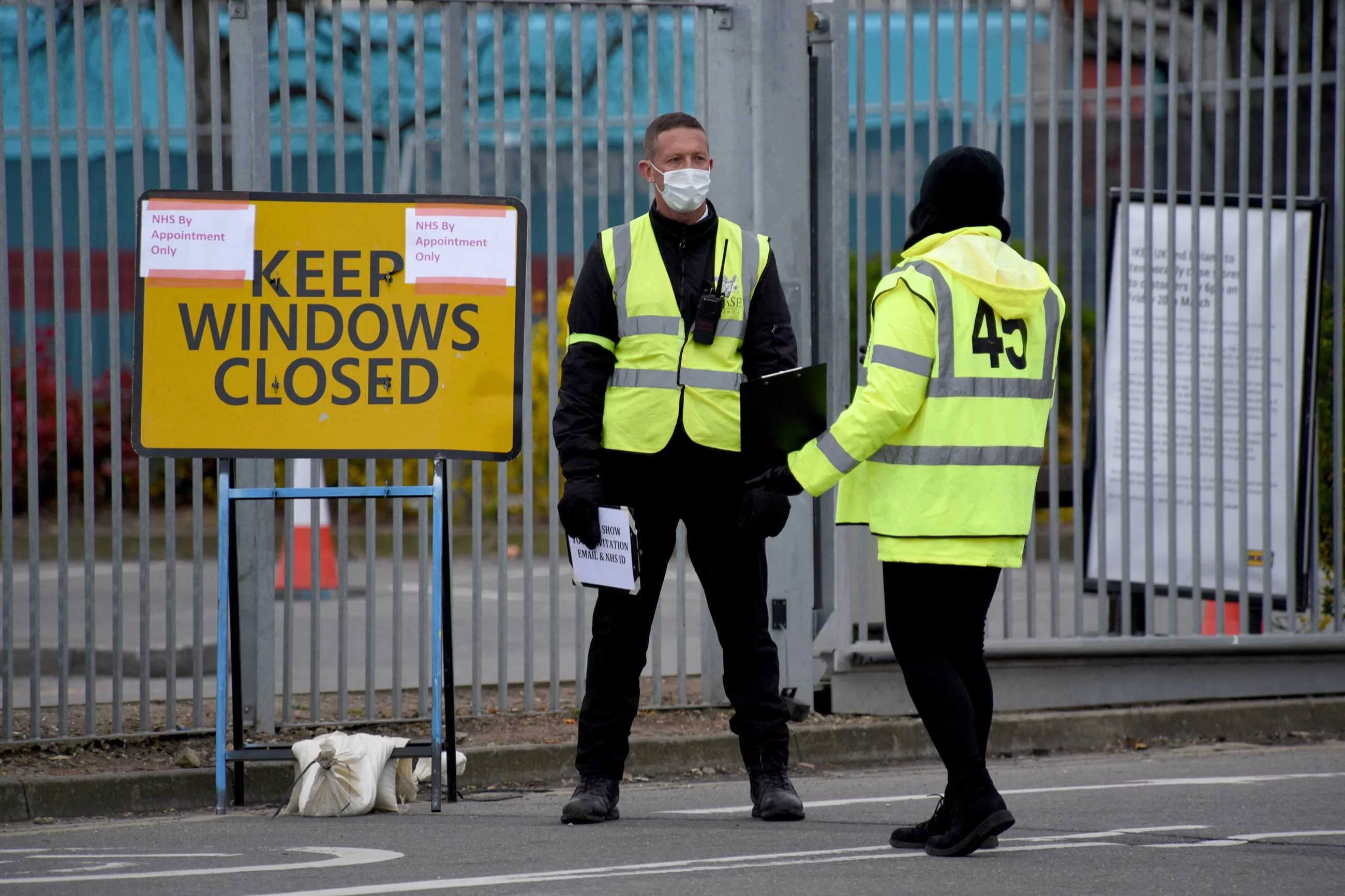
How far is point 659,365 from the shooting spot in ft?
16.9

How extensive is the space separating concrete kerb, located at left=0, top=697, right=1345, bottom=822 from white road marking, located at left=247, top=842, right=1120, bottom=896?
6.23 feet

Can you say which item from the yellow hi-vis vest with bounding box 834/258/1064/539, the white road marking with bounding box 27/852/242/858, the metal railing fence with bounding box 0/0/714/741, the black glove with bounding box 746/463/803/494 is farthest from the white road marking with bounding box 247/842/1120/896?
the metal railing fence with bounding box 0/0/714/741

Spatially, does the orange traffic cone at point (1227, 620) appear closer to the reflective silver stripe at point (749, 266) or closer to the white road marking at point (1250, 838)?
the white road marking at point (1250, 838)

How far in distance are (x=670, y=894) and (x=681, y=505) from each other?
139cm

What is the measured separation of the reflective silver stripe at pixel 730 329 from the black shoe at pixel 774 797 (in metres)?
1.27

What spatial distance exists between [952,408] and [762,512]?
2.11 feet

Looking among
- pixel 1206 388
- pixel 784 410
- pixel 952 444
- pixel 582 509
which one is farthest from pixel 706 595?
pixel 1206 388

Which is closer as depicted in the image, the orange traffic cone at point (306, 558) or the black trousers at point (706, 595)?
the black trousers at point (706, 595)

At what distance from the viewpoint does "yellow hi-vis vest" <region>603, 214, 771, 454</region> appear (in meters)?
5.14

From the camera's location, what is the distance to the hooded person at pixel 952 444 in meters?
4.53

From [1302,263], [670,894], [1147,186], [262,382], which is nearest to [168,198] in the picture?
[262,382]

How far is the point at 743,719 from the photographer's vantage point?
5301 millimetres

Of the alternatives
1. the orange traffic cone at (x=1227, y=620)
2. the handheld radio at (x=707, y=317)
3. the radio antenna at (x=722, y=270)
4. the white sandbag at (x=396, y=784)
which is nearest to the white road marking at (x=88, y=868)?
the white sandbag at (x=396, y=784)

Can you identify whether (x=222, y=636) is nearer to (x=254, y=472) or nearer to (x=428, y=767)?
(x=428, y=767)
